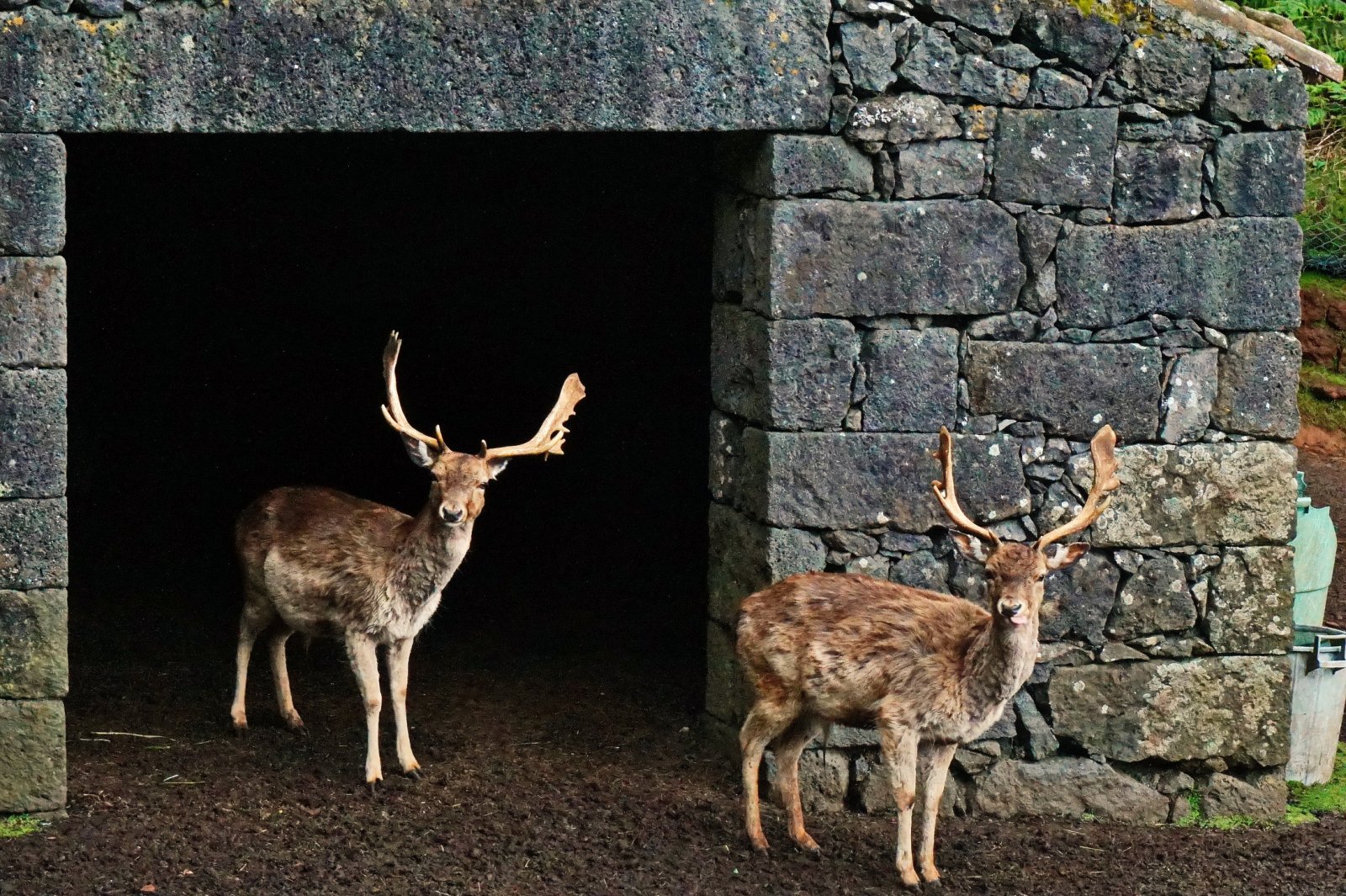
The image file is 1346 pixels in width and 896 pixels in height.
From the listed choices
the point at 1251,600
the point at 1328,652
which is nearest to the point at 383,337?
the point at 1251,600

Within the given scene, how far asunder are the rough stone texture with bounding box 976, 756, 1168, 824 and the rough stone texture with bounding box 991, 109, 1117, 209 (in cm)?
217

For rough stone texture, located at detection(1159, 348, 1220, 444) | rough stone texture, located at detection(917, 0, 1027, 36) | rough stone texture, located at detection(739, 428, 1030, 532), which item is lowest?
rough stone texture, located at detection(739, 428, 1030, 532)

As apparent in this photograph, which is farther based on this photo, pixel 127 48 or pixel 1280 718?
pixel 1280 718

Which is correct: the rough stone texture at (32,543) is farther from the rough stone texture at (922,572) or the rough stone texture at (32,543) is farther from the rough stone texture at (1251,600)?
the rough stone texture at (1251,600)

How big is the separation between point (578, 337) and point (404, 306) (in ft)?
4.01

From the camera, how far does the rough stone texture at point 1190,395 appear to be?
6562 mm

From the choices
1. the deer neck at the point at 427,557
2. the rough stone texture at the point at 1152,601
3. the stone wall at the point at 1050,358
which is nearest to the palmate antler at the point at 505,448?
the deer neck at the point at 427,557

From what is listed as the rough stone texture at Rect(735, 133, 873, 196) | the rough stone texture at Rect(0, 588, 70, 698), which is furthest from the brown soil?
the rough stone texture at Rect(735, 133, 873, 196)

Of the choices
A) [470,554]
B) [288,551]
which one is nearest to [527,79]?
[288,551]

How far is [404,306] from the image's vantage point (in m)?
11.6

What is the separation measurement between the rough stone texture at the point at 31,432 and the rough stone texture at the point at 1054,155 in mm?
3427

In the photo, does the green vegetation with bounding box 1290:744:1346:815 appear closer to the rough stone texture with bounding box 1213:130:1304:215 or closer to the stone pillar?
the rough stone texture with bounding box 1213:130:1304:215

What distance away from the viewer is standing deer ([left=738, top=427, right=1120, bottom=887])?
19.0 feet

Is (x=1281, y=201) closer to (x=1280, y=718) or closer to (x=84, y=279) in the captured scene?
(x=1280, y=718)
